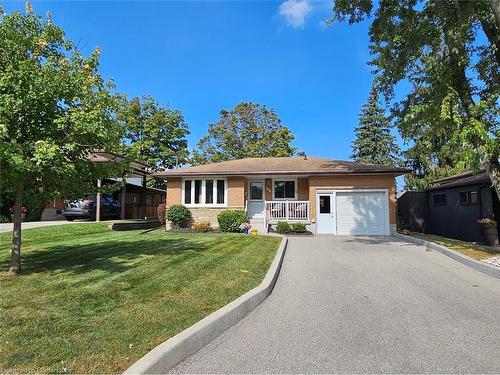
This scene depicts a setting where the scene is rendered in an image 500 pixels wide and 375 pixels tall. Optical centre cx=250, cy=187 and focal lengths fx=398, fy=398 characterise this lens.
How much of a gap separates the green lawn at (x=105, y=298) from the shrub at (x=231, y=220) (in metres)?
8.42

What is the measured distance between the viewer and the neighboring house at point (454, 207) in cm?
1738

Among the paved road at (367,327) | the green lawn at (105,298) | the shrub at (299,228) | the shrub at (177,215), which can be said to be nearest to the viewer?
the green lawn at (105,298)

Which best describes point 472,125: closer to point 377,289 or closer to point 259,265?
point 377,289

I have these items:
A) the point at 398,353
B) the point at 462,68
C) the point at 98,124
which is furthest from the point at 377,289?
the point at 462,68

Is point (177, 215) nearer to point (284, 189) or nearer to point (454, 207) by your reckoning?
point (284, 189)

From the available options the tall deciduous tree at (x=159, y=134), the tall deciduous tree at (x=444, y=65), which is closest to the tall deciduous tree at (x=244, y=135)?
the tall deciduous tree at (x=159, y=134)

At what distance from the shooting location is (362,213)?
19.9m

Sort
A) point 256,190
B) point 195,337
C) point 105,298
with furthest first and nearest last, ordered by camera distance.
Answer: point 256,190
point 105,298
point 195,337

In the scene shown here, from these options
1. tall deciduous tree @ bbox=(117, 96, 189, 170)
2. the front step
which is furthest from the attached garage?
tall deciduous tree @ bbox=(117, 96, 189, 170)

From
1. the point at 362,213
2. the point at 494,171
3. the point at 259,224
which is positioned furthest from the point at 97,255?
the point at 362,213

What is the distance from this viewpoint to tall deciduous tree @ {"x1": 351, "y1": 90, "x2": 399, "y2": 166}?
1375 inches

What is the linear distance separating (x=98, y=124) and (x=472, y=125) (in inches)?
359

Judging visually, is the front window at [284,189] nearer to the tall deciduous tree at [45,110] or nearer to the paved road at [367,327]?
the paved road at [367,327]

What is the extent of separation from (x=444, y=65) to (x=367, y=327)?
9649 millimetres
